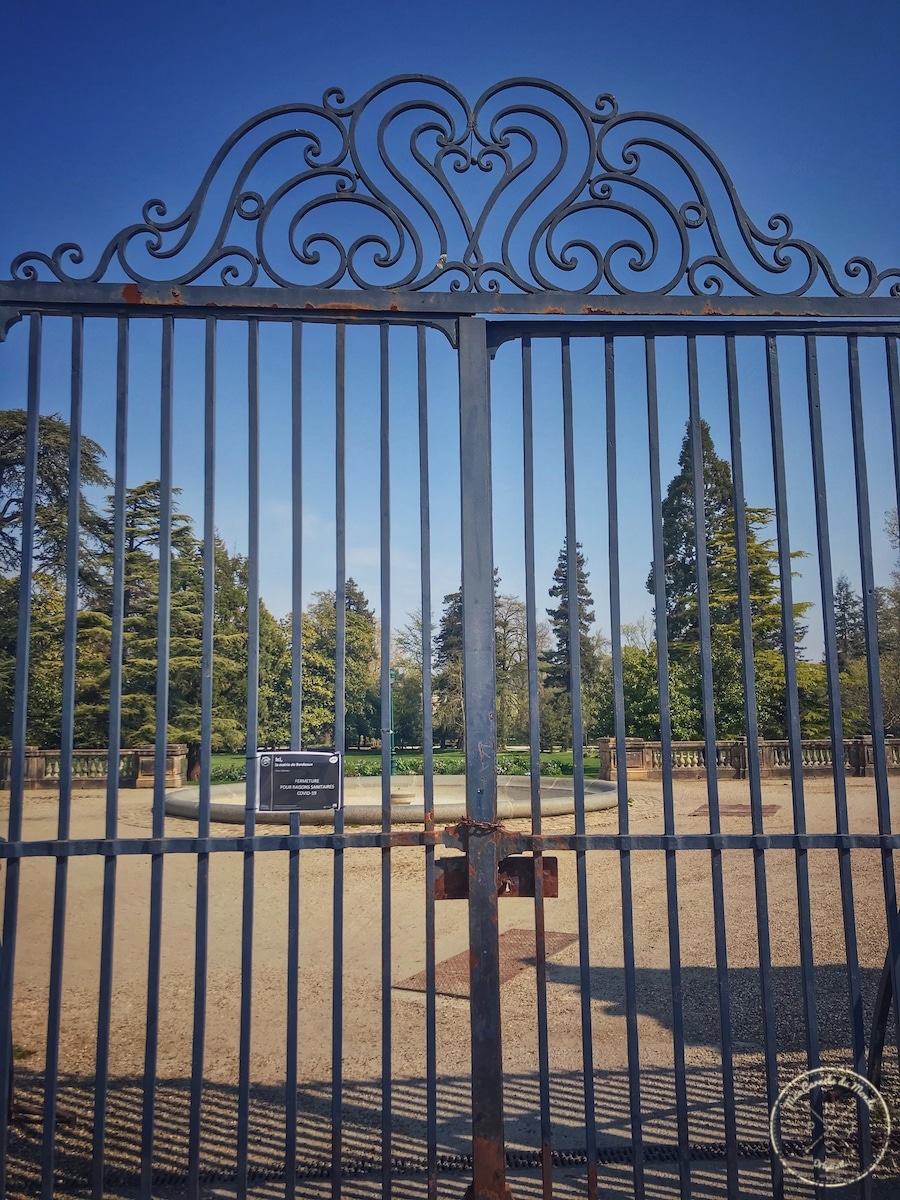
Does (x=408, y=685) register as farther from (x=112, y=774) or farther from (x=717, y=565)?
(x=112, y=774)

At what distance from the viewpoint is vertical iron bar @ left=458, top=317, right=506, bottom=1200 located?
337 centimetres

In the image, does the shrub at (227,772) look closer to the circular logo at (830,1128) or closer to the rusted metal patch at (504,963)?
the rusted metal patch at (504,963)

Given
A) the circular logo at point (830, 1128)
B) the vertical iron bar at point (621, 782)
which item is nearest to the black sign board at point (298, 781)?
the vertical iron bar at point (621, 782)

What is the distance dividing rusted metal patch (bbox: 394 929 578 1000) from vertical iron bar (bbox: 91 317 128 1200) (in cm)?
354

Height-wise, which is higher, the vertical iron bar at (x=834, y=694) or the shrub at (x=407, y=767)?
the vertical iron bar at (x=834, y=694)

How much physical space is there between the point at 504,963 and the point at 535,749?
15.5ft

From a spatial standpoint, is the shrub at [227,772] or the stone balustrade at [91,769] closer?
the stone balustrade at [91,769]

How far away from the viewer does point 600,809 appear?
1767 cm

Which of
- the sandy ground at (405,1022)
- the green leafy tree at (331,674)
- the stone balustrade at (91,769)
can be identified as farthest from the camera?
the green leafy tree at (331,674)

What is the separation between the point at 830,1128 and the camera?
169 inches

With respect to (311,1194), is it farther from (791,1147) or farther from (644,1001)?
(644,1001)

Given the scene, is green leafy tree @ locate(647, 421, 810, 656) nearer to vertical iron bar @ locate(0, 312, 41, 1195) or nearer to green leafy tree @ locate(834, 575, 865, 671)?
green leafy tree @ locate(834, 575, 865, 671)

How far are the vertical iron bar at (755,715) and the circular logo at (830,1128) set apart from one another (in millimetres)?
124

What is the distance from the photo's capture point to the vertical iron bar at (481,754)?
337 cm
